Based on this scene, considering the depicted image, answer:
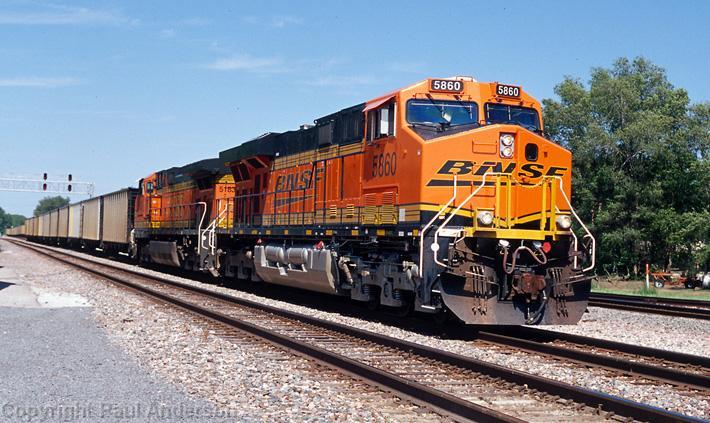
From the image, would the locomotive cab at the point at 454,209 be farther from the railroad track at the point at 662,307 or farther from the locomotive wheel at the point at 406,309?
the railroad track at the point at 662,307

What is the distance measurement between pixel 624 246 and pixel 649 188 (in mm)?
3849

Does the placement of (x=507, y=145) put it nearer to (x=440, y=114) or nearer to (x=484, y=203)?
(x=484, y=203)

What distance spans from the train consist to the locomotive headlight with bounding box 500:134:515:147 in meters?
0.02

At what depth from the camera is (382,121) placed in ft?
44.0

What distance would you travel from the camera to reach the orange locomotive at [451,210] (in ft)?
38.6

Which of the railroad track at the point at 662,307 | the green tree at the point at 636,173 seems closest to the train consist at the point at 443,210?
the railroad track at the point at 662,307

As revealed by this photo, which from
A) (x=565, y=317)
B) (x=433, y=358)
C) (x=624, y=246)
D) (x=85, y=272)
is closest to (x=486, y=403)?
(x=433, y=358)

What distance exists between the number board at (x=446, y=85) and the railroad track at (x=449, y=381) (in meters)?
4.33

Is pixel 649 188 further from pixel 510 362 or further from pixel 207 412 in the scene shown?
pixel 207 412

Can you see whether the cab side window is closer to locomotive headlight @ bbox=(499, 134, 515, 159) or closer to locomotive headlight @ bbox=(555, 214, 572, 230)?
locomotive headlight @ bbox=(499, 134, 515, 159)

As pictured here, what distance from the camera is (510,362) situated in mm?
9773

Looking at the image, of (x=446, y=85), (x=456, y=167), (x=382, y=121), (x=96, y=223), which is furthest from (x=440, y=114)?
(x=96, y=223)

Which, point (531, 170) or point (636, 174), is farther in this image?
point (636, 174)

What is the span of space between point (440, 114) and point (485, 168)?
1.30 metres
